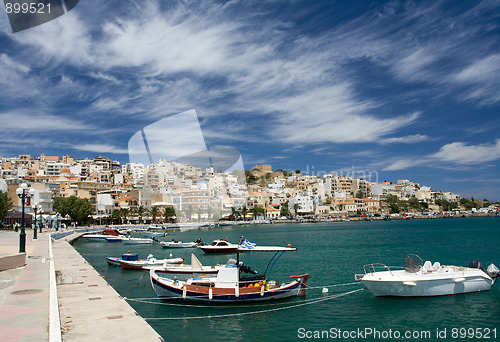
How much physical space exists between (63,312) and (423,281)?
13.6 meters

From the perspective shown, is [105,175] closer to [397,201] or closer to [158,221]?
[158,221]

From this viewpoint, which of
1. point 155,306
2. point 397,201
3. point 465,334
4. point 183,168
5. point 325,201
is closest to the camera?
point 465,334

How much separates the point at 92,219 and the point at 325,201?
342ft

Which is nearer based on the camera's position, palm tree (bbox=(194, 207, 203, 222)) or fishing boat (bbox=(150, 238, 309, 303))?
fishing boat (bbox=(150, 238, 309, 303))

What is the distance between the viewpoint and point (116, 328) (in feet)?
27.7

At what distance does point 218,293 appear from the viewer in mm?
15508

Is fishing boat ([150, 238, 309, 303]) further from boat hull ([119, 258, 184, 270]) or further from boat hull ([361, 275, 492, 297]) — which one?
boat hull ([119, 258, 184, 270])

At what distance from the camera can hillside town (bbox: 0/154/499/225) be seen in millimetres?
100125

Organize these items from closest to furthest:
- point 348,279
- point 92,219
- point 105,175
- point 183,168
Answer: point 348,279
point 92,219
point 183,168
point 105,175

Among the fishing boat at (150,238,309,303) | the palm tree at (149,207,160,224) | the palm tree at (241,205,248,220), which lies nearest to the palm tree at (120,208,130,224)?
the palm tree at (149,207,160,224)

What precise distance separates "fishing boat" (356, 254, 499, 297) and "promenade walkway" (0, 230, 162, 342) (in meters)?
10.3

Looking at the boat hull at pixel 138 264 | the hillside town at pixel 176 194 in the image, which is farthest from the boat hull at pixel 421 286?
the hillside town at pixel 176 194

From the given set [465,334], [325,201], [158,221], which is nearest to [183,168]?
[158,221]

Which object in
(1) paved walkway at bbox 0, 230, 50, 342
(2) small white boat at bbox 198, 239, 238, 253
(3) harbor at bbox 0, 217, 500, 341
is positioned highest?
(1) paved walkway at bbox 0, 230, 50, 342
